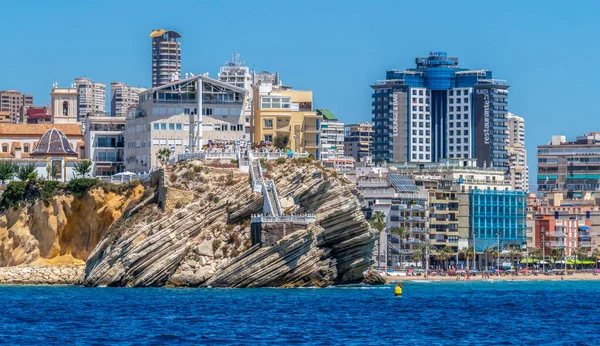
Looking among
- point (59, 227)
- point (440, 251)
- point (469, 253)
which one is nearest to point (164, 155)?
point (59, 227)

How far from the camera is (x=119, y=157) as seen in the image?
15825 cm

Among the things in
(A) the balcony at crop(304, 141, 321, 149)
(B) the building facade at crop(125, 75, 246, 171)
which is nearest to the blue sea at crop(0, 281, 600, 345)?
(B) the building facade at crop(125, 75, 246, 171)

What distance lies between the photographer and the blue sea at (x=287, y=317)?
77250mm

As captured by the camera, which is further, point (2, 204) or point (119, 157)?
point (119, 157)

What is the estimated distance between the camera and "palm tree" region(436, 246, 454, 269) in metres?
184

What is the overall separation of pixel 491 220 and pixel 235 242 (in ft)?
282

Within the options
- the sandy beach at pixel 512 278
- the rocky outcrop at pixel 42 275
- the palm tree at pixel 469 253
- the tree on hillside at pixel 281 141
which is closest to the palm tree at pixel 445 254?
the palm tree at pixel 469 253

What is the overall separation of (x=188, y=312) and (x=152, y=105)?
60287 millimetres

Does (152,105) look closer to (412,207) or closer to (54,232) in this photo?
(54,232)

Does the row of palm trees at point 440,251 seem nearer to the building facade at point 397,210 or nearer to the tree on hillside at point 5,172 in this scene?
the building facade at point 397,210

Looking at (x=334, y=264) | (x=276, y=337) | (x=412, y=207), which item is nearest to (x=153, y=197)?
(x=334, y=264)

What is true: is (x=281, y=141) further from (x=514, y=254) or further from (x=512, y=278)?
(x=514, y=254)

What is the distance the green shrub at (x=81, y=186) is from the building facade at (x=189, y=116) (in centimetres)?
1294

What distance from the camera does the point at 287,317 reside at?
88.1m
